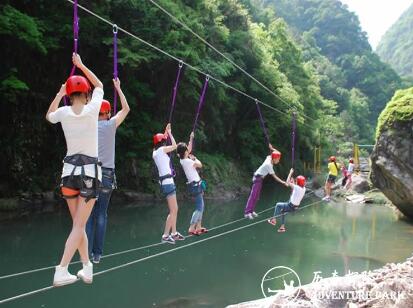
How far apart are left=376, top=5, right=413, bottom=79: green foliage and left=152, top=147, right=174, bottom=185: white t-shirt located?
425 ft

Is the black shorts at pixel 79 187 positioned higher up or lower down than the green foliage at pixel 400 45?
lower down

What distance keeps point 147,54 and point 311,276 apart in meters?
12.1

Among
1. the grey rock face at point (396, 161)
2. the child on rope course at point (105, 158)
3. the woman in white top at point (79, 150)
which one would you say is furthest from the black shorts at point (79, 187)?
the grey rock face at point (396, 161)

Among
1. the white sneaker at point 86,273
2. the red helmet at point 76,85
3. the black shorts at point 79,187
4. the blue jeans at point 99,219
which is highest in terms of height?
the red helmet at point 76,85

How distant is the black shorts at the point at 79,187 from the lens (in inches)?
153

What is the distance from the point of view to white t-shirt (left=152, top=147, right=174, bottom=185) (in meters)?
6.68

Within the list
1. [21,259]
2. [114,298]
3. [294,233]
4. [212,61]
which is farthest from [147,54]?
[114,298]

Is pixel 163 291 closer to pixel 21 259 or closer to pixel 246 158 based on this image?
pixel 21 259

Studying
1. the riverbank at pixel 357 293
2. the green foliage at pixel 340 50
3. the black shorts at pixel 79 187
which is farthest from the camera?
the green foliage at pixel 340 50

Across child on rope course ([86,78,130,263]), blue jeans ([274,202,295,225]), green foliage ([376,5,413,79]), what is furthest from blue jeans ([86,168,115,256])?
green foliage ([376,5,413,79])

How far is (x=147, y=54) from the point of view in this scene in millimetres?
20828

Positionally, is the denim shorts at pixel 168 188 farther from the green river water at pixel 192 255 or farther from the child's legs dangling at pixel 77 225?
the green river water at pixel 192 255

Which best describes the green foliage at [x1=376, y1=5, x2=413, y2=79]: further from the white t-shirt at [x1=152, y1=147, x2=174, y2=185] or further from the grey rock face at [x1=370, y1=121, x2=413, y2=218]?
the white t-shirt at [x1=152, y1=147, x2=174, y2=185]

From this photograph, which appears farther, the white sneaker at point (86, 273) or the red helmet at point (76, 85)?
the white sneaker at point (86, 273)
